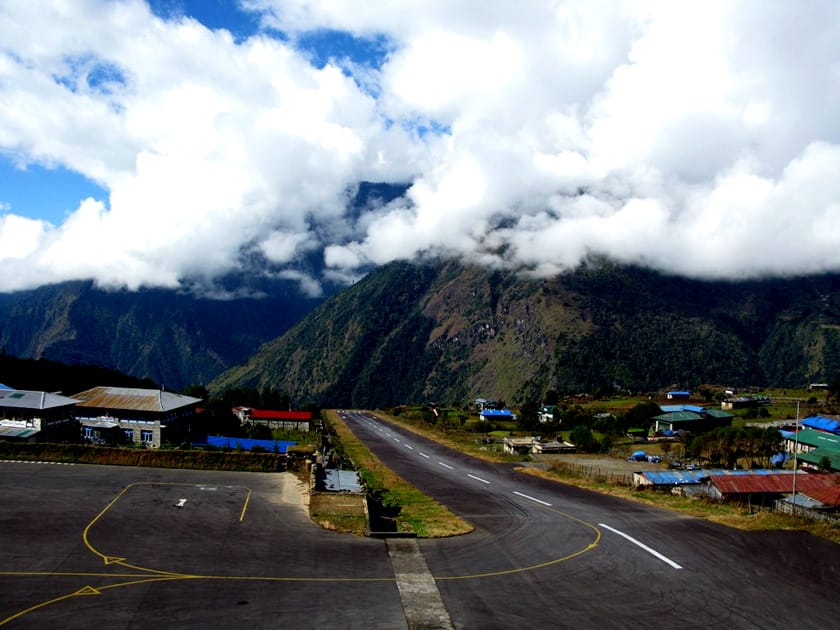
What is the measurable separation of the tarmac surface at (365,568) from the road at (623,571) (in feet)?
0.33

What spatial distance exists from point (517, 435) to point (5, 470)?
86.5 metres

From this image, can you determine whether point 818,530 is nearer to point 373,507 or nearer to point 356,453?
point 373,507

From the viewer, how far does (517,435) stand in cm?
11625

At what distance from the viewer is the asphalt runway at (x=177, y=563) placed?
22750 millimetres

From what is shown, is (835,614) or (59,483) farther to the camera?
(59,483)

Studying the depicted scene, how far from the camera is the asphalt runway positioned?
22.8 m

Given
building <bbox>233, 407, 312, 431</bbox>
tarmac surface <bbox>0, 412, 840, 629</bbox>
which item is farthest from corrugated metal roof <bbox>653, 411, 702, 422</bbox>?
tarmac surface <bbox>0, 412, 840, 629</bbox>

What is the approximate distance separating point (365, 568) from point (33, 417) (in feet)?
176

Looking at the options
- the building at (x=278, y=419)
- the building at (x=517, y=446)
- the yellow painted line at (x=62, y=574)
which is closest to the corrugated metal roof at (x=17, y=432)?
the yellow painted line at (x=62, y=574)

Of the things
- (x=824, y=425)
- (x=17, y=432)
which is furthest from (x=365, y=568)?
(x=824, y=425)

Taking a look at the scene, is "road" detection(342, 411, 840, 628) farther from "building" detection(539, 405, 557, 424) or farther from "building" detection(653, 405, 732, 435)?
"building" detection(539, 405, 557, 424)

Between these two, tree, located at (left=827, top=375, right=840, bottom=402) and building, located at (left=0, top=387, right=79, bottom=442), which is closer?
building, located at (left=0, top=387, right=79, bottom=442)

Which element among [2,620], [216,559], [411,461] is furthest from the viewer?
[411,461]

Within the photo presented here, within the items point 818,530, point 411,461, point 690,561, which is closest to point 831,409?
point 411,461
